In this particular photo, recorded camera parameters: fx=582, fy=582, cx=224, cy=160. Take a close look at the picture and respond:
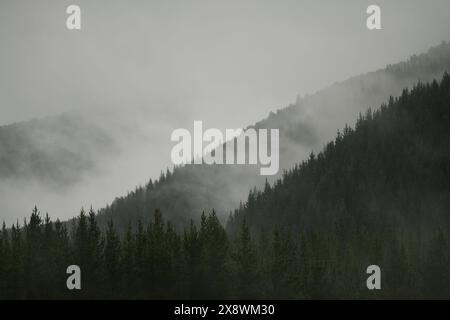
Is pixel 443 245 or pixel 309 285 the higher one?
pixel 443 245

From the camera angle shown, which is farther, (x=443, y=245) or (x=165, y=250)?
(x=443, y=245)

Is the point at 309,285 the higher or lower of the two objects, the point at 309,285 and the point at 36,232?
the lower

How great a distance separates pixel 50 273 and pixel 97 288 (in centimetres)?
987

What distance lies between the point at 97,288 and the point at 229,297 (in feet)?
78.5

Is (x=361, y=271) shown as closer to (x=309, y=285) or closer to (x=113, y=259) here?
(x=309, y=285)
